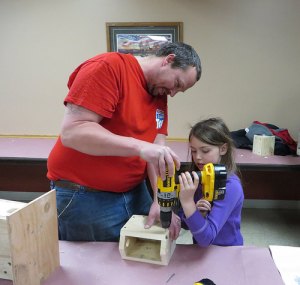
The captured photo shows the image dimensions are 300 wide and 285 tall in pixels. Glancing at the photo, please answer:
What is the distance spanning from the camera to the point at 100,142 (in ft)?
3.51

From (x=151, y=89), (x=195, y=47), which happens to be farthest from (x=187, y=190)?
(x=195, y=47)

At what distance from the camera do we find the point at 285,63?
3209mm

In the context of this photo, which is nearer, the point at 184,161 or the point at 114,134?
the point at 114,134

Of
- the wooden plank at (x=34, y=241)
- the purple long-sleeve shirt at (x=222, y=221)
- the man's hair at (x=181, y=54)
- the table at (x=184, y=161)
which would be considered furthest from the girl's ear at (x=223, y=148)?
the table at (x=184, y=161)

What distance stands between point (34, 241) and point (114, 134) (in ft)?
1.53

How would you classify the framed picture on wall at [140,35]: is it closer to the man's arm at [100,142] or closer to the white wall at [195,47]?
the white wall at [195,47]

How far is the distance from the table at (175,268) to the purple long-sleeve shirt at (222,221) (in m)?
0.08

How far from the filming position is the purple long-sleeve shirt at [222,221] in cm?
121

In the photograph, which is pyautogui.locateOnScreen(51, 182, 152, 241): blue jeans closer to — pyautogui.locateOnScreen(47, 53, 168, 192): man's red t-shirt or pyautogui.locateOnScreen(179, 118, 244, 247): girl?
pyautogui.locateOnScreen(47, 53, 168, 192): man's red t-shirt

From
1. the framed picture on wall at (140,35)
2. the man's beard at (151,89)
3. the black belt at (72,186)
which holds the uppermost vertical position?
the framed picture on wall at (140,35)

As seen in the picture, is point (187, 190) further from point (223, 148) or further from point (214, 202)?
point (223, 148)

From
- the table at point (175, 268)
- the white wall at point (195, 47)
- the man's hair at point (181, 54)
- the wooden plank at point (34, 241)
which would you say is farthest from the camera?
the white wall at point (195, 47)

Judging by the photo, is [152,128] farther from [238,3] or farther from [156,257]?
[238,3]

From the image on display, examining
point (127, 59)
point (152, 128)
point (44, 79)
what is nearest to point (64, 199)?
point (152, 128)
